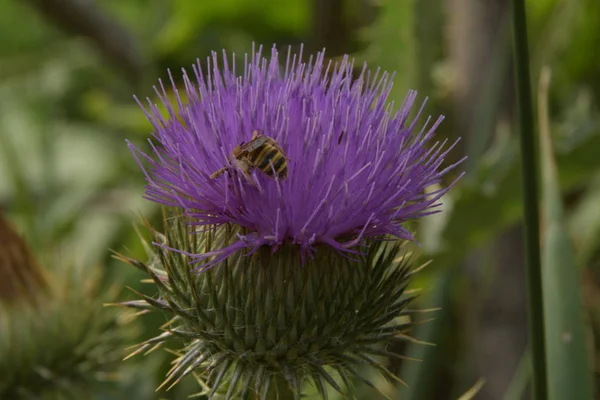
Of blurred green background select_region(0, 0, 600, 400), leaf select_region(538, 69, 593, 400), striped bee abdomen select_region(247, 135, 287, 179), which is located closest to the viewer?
striped bee abdomen select_region(247, 135, 287, 179)

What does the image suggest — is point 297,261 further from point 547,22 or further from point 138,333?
point 547,22

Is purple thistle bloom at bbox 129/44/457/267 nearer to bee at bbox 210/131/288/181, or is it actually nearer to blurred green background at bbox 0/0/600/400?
bee at bbox 210/131/288/181

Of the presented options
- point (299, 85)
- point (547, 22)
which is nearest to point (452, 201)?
point (299, 85)

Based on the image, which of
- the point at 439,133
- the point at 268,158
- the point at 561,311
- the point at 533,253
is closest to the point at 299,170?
the point at 268,158

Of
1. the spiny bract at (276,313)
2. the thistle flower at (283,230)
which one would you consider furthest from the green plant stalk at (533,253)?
the spiny bract at (276,313)

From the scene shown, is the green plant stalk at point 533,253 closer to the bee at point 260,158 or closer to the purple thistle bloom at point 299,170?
the purple thistle bloom at point 299,170

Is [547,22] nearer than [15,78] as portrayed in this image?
Yes

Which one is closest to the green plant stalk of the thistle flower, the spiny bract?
the thistle flower
